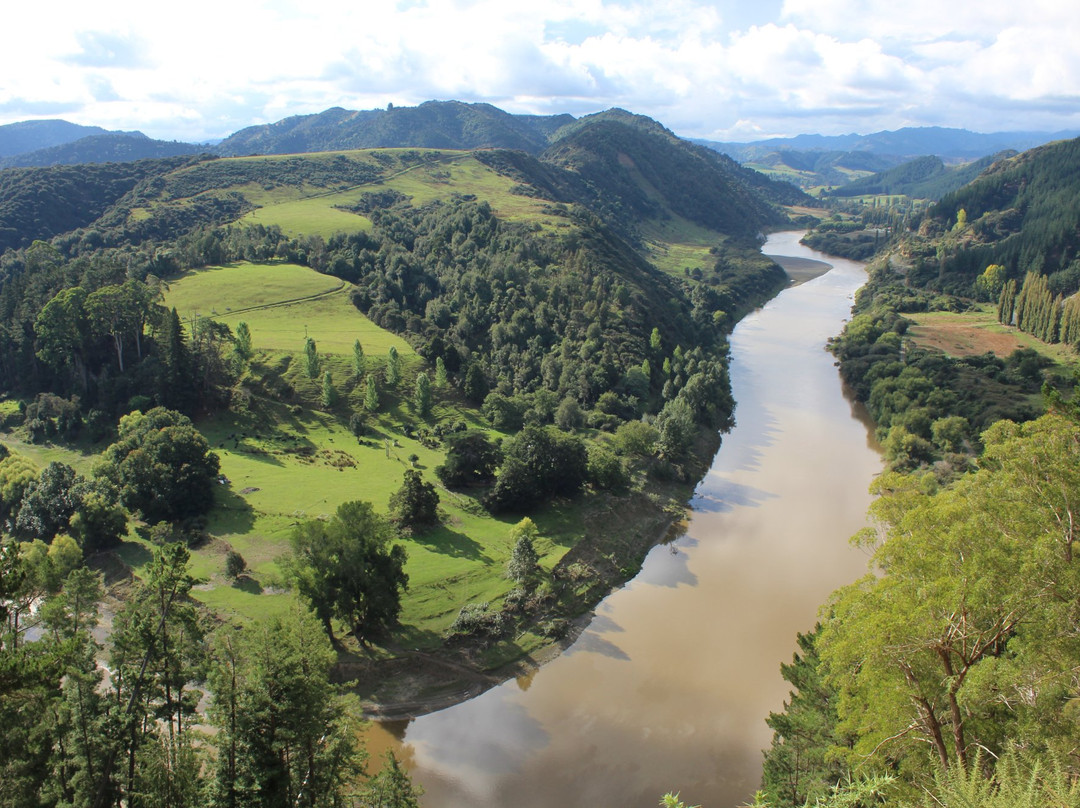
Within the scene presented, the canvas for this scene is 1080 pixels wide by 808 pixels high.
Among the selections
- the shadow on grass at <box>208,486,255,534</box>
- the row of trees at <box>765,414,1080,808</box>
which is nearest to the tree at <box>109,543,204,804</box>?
the row of trees at <box>765,414,1080,808</box>

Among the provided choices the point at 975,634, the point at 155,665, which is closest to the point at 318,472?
the point at 155,665

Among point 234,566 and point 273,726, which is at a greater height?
point 273,726

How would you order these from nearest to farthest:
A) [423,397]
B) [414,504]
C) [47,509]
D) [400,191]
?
[47,509]
[414,504]
[423,397]
[400,191]

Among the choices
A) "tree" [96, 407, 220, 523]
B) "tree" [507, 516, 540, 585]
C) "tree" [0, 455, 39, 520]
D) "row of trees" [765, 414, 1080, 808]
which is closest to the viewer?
"row of trees" [765, 414, 1080, 808]

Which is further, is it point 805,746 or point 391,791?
point 805,746

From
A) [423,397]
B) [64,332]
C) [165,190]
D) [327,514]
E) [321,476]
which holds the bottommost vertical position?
[327,514]

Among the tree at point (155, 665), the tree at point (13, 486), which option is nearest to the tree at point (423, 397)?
the tree at point (13, 486)

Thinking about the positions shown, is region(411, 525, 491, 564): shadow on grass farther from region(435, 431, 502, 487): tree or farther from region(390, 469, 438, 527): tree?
region(435, 431, 502, 487): tree

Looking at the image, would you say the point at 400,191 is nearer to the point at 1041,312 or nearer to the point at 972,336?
the point at 972,336
